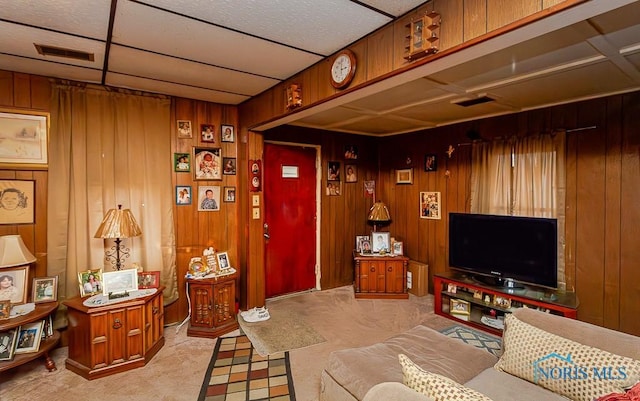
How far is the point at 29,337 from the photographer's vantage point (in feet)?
8.38

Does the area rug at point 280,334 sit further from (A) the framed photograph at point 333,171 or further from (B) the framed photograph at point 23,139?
(B) the framed photograph at point 23,139

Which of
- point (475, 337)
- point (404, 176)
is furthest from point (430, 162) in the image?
point (475, 337)

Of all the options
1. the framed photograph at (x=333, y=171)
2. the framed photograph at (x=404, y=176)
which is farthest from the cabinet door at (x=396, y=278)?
the framed photograph at (x=333, y=171)

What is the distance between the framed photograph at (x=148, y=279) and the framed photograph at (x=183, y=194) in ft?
2.61

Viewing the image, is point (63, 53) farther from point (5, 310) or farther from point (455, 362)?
point (455, 362)

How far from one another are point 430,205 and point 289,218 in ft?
6.34

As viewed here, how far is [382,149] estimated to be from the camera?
17.0 feet

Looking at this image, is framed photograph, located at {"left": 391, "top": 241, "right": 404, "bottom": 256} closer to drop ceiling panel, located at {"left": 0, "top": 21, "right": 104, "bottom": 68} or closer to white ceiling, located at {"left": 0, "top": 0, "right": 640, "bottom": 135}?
white ceiling, located at {"left": 0, "top": 0, "right": 640, "bottom": 135}

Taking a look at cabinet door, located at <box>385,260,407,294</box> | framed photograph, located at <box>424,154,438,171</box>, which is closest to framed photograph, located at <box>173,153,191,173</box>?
cabinet door, located at <box>385,260,407,294</box>

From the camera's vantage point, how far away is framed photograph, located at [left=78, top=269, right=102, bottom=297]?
279cm

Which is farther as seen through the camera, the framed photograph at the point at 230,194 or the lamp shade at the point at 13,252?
the framed photograph at the point at 230,194

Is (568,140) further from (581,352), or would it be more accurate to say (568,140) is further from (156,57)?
(156,57)

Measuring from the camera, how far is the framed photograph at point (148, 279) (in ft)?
9.93

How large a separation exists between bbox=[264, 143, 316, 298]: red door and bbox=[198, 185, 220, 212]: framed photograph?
0.70m
